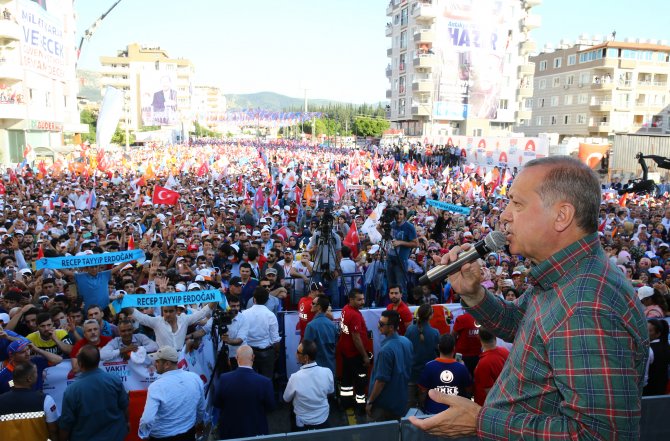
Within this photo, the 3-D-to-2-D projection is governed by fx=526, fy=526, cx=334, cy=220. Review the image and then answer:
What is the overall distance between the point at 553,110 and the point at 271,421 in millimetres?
66826

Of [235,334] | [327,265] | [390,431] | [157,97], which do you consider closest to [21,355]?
[235,334]

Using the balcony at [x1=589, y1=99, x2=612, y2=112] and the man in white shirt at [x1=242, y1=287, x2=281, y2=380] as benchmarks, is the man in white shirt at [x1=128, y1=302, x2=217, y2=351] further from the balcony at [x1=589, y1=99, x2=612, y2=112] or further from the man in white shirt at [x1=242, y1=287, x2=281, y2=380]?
the balcony at [x1=589, y1=99, x2=612, y2=112]

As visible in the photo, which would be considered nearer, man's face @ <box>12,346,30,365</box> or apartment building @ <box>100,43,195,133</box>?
man's face @ <box>12,346,30,365</box>

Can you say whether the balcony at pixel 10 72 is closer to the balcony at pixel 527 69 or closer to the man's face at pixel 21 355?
the man's face at pixel 21 355

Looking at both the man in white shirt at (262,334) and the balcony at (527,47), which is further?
the balcony at (527,47)

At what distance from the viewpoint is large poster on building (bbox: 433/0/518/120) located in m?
63.0

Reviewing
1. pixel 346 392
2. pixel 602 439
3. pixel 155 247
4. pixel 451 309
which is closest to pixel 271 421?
pixel 346 392

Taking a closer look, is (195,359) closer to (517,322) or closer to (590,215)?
(517,322)

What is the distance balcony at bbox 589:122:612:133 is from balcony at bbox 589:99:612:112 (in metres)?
1.49

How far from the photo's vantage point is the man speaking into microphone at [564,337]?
4.27 feet

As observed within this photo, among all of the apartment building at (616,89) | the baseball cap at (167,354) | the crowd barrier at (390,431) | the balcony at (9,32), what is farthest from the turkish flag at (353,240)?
the apartment building at (616,89)

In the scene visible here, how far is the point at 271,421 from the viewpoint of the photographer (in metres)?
6.47

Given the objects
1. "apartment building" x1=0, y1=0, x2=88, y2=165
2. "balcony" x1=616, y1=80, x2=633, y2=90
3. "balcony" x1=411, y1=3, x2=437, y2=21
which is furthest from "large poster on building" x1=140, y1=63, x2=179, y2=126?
"balcony" x1=616, y1=80, x2=633, y2=90

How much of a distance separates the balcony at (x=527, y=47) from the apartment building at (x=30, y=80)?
5452 cm
